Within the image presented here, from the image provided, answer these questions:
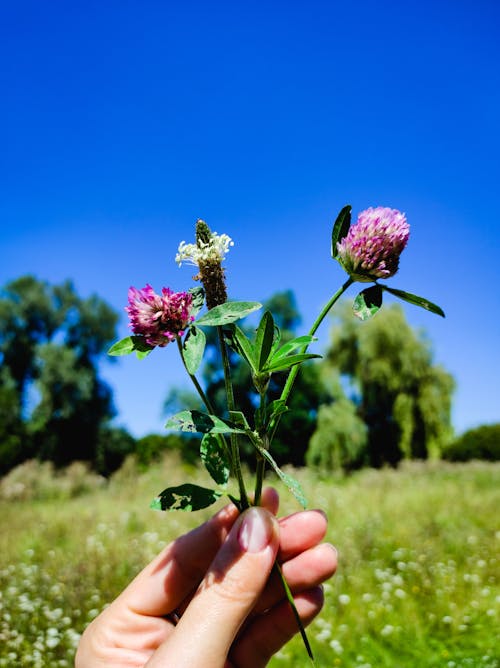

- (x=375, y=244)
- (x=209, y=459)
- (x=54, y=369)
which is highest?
(x=54, y=369)

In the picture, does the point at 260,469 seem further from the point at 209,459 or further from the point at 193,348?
the point at 193,348

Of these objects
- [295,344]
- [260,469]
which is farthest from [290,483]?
[295,344]

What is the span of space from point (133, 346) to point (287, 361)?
0.82ft

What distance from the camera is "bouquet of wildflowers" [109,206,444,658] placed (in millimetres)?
801

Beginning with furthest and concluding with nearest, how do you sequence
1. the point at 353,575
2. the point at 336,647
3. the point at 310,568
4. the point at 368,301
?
the point at 353,575
the point at 336,647
the point at 310,568
the point at 368,301

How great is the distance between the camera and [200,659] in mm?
896

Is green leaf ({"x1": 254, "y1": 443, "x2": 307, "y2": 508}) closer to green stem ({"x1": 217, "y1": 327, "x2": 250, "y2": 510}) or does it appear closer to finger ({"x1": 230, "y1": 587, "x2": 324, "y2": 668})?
green stem ({"x1": 217, "y1": 327, "x2": 250, "y2": 510})

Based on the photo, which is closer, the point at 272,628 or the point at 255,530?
the point at 255,530

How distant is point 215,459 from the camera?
0.87 meters

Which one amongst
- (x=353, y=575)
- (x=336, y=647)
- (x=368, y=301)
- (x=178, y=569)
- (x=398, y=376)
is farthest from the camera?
(x=398, y=376)

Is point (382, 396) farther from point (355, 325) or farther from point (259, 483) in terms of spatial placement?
point (259, 483)

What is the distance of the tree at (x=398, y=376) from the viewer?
1241 centimetres

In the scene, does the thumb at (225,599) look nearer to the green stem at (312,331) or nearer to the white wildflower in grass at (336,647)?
the green stem at (312,331)

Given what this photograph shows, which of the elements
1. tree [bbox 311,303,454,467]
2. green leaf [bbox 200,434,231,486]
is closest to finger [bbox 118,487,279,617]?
green leaf [bbox 200,434,231,486]
